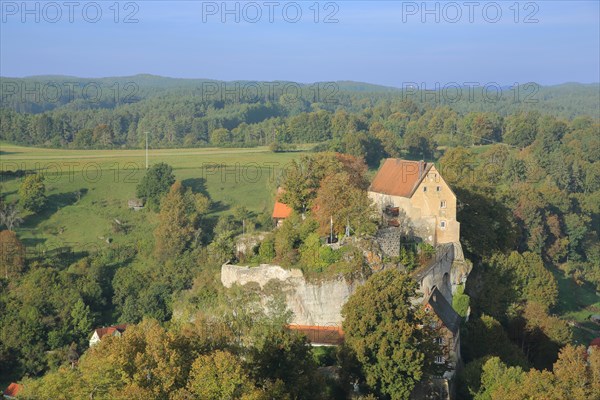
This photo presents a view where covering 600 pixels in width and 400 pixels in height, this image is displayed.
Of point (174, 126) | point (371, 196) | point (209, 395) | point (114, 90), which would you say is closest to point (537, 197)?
point (371, 196)

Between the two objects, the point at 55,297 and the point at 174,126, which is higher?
the point at 174,126

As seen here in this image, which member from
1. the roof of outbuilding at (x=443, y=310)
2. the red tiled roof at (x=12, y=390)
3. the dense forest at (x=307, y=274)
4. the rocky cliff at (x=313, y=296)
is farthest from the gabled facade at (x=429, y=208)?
the red tiled roof at (x=12, y=390)

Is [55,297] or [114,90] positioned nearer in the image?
[55,297]

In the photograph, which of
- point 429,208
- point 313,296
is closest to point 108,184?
point 313,296

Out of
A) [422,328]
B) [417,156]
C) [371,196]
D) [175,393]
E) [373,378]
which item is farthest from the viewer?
[417,156]

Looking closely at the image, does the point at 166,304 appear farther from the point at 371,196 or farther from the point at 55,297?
the point at 371,196
